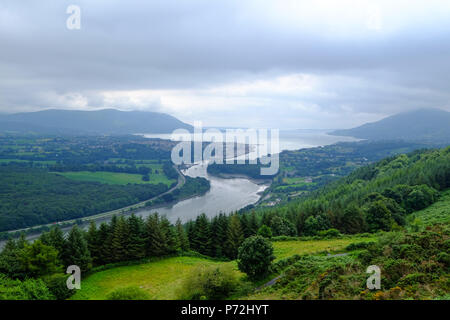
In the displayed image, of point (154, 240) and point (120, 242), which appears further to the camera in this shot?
point (154, 240)

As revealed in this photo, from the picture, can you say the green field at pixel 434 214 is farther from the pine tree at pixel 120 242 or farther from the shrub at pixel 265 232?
the pine tree at pixel 120 242

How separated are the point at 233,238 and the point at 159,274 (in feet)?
34.8

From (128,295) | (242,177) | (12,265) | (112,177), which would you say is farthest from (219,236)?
(112,177)

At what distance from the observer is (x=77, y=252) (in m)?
24.8

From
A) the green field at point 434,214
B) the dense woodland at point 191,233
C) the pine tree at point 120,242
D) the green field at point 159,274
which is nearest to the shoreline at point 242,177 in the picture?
the dense woodland at point 191,233

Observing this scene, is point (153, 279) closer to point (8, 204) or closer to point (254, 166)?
point (8, 204)

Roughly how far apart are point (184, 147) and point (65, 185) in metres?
80.3

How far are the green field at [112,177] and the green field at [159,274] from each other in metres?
99.2

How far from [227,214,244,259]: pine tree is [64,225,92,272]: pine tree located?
15.4m

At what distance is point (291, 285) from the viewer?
1781cm

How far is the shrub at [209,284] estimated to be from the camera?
57.1ft

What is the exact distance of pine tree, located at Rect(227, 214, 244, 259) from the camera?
107 ft

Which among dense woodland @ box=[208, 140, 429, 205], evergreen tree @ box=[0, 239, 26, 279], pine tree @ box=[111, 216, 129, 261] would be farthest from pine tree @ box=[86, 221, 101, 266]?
dense woodland @ box=[208, 140, 429, 205]

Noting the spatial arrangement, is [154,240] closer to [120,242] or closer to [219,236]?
[120,242]
